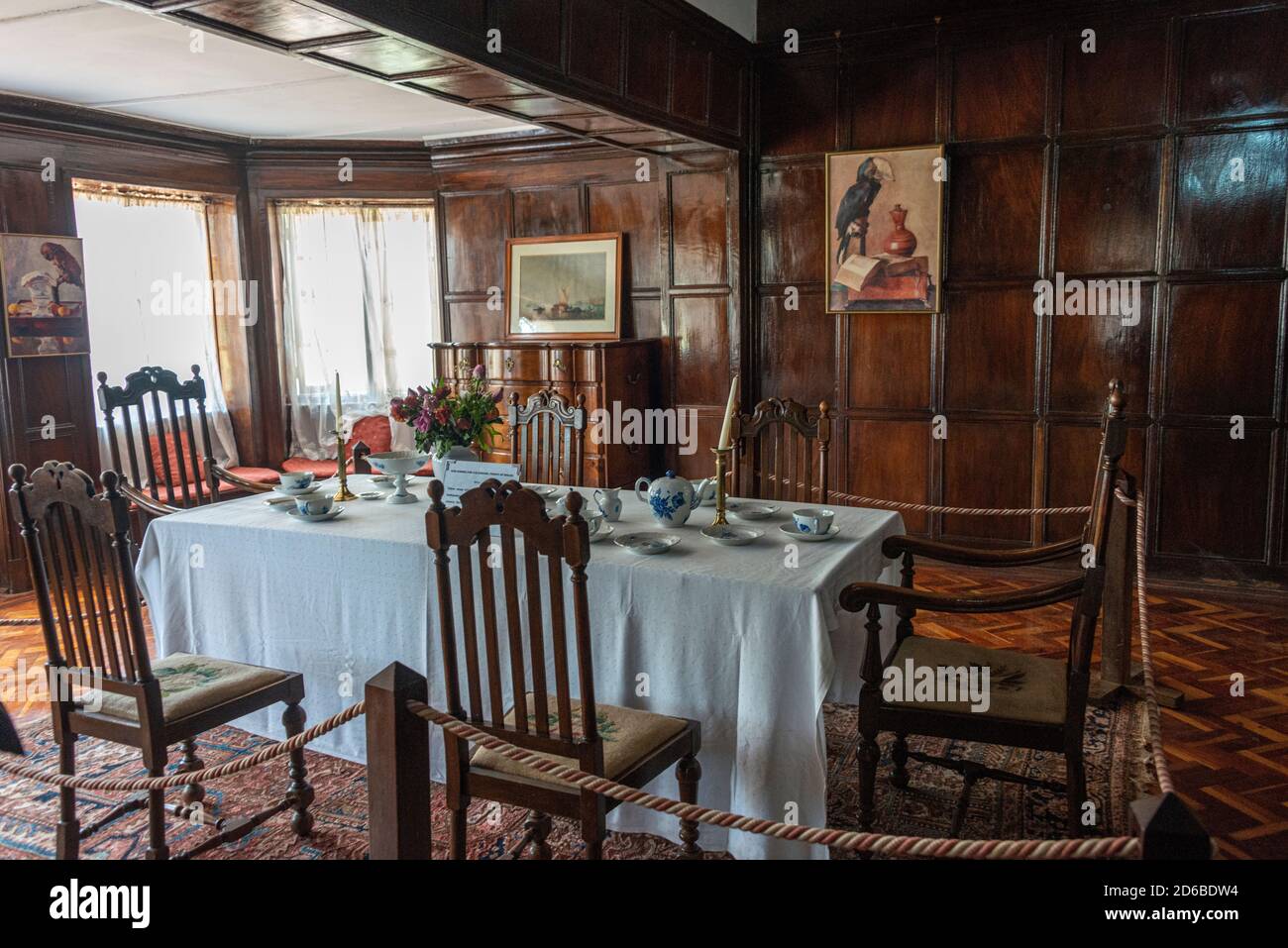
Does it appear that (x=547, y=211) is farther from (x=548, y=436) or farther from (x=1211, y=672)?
(x=1211, y=672)

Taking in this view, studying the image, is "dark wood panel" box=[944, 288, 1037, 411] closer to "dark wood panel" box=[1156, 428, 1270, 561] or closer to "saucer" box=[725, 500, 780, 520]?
A: "dark wood panel" box=[1156, 428, 1270, 561]

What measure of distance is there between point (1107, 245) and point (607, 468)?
125 inches

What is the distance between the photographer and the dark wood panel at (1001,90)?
543cm

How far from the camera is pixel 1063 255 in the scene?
18.1 ft

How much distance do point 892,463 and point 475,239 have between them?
11.7 ft

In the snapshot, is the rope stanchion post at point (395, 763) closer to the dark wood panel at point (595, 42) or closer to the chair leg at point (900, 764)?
the chair leg at point (900, 764)

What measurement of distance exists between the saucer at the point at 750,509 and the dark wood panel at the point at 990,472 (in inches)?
101

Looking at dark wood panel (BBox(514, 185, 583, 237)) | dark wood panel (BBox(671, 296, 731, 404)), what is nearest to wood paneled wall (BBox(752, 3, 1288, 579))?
dark wood panel (BBox(671, 296, 731, 404))

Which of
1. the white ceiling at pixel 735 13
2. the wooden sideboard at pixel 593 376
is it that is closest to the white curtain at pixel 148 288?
the wooden sideboard at pixel 593 376

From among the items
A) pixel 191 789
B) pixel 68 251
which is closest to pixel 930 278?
pixel 191 789

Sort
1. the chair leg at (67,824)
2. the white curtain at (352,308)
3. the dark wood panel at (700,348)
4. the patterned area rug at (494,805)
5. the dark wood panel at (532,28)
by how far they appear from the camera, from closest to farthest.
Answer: the chair leg at (67,824)
the patterned area rug at (494,805)
the dark wood panel at (532,28)
the dark wood panel at (700,348)
the white curtain at (352,308)

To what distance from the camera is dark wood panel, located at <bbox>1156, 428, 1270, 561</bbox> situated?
5.24 meters

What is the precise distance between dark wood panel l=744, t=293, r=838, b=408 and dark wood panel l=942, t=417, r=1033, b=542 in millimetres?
807

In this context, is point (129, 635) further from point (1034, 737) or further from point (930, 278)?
point (930, 278)
